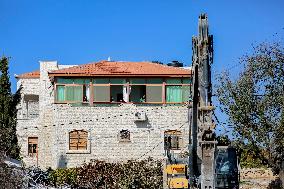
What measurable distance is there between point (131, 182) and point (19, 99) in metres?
14.2

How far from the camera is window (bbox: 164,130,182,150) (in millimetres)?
43281

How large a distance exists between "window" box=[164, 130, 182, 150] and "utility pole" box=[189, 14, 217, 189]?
19.6 meters

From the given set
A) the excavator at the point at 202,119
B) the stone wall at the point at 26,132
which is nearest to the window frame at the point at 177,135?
the stone wall at the point at 26,132

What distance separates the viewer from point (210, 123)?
20.1 metres

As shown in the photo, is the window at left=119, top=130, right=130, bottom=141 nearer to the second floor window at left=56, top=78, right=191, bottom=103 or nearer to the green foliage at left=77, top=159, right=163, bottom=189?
the second floor window at left=56, top=78, right=191, bottom=103

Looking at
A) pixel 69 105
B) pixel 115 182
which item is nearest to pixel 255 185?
pixel 115 182

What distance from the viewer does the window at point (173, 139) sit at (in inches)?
1704

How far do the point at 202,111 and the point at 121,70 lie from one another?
24365 mm

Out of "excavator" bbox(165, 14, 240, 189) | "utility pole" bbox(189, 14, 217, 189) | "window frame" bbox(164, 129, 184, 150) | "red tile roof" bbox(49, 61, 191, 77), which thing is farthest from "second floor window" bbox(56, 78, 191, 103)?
"utility pole" bbox(189, 14, 217, 189)

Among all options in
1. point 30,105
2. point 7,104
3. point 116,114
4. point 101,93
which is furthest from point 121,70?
point 7,104

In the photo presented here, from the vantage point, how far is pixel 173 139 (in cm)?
4341

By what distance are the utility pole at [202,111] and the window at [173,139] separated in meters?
19.6

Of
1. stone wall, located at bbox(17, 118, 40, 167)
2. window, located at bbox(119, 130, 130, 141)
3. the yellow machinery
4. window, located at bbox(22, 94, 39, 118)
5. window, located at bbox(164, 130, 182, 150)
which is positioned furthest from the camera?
window, located at bbox(22, 94, 39, 118)

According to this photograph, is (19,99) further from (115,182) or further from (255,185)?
(255,185)
